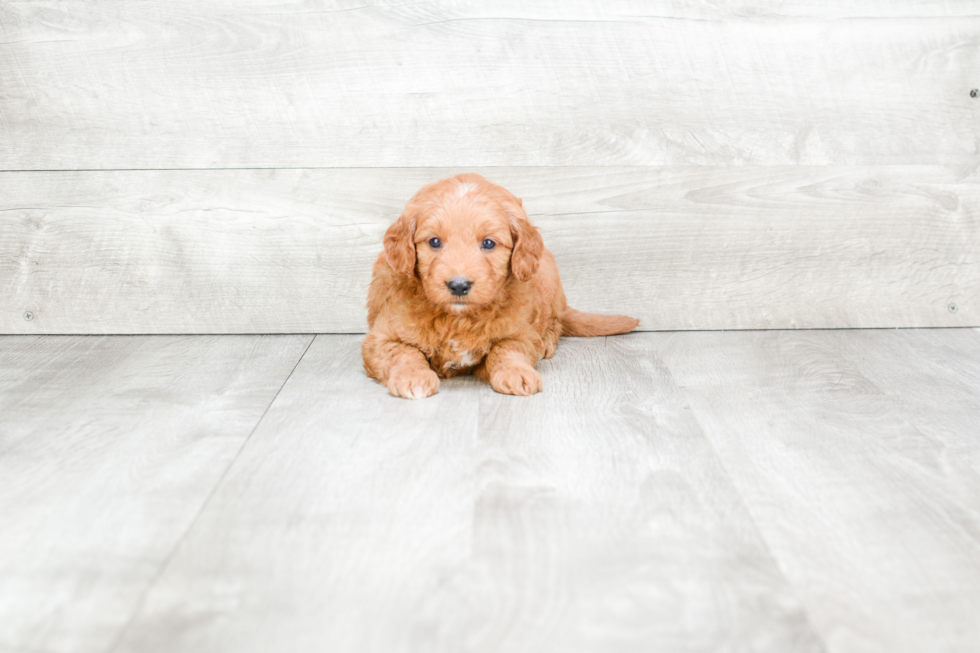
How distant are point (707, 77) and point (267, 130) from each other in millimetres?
1381

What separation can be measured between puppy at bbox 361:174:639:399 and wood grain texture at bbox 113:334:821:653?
16cm

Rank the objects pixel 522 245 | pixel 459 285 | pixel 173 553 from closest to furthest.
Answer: pixel 173 553 < pixel 459 285 < pixel 522 245

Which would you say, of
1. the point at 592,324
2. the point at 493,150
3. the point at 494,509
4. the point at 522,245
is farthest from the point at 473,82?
the point at 494,509

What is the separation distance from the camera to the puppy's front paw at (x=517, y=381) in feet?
6.47

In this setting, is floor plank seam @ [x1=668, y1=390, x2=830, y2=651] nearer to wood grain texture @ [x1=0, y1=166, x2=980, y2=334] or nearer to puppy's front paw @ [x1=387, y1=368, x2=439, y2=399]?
puppy's front paw @ [x1=387, y1=368, x2=439, y2=399]

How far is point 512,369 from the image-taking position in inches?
78.8

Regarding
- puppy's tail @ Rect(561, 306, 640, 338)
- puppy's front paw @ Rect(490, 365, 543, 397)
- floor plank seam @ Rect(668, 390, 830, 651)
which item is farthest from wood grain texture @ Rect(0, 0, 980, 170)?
floor plank seam @ Rect(668, 390, 830, 651)

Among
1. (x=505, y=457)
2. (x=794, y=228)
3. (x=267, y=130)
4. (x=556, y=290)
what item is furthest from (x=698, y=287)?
(x=267, y=130)

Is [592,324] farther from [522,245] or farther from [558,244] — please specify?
[522,245]

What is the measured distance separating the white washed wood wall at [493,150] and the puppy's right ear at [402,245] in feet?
1.82

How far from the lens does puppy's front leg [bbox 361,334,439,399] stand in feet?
6.38

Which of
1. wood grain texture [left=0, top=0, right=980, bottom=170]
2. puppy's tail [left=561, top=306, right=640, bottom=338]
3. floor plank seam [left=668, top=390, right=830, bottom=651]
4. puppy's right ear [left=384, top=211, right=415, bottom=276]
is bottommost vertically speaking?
puppy's tail [left=561, top=306, right=640, bottom=338]

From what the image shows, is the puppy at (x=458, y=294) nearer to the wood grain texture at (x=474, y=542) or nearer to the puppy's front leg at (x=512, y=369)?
the puppy's front leg at (x=512, y=369)

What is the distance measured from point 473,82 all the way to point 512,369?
97 cm
